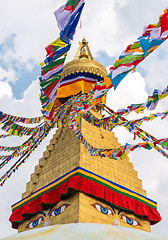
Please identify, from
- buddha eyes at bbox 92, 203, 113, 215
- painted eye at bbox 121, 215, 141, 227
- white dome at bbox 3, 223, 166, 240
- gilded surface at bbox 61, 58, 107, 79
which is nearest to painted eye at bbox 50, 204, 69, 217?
buddha eyes at bbox 92, 203, 113, 215

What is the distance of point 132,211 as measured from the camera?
10734 millimetres

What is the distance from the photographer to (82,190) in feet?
32.6

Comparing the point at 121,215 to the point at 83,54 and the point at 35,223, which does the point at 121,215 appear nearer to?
the point at 35,223

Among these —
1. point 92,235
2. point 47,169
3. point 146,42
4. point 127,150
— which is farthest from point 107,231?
point 47,169

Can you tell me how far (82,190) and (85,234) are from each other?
4.49m

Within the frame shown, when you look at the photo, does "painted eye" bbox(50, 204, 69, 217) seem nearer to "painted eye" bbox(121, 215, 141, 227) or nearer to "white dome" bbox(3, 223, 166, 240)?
"painted eye" bbox(121, 215, 141, 227)

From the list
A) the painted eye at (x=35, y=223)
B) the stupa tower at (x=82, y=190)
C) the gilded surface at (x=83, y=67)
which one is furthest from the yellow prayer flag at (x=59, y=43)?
the gilded surface at (x=83, y=67)

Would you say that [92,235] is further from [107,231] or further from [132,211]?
[132,211]

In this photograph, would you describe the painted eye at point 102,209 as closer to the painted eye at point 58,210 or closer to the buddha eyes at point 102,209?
the buddha eyes at point 102,209

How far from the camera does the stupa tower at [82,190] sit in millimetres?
10039

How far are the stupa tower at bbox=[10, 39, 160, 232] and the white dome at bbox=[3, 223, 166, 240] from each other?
3707 millimetres

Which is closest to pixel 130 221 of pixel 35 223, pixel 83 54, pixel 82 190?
pixel 82 190

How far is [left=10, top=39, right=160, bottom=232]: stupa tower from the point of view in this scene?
1004cm

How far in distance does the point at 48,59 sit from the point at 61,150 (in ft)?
13.0
